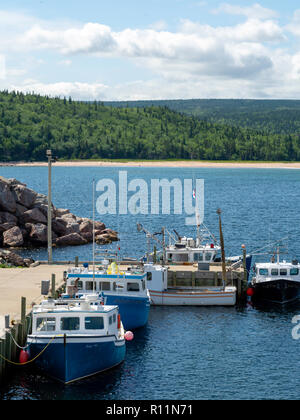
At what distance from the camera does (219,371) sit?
3575cm

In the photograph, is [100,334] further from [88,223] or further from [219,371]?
[88,223]

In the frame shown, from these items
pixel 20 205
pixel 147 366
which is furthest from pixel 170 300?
pixel 20 205

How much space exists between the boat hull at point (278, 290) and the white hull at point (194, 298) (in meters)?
2.81

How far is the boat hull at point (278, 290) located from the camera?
50.2 metres

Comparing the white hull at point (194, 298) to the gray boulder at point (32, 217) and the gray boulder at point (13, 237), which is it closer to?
the gray boulder at point (13, 237)

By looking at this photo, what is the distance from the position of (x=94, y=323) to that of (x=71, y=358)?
2.07 meters

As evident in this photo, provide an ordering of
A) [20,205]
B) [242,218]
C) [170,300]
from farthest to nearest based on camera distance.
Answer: [242,218]
[20,205]
[170,300]

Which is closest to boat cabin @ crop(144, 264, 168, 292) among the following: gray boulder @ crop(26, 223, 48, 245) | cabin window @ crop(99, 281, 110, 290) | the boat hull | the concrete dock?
the concrete dock

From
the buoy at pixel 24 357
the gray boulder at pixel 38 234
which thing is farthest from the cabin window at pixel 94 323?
the gray boulder at pixel 38 234

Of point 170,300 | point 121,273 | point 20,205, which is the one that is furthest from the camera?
point 20,205

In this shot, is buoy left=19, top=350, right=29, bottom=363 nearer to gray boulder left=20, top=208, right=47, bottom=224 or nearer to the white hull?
the white hull
